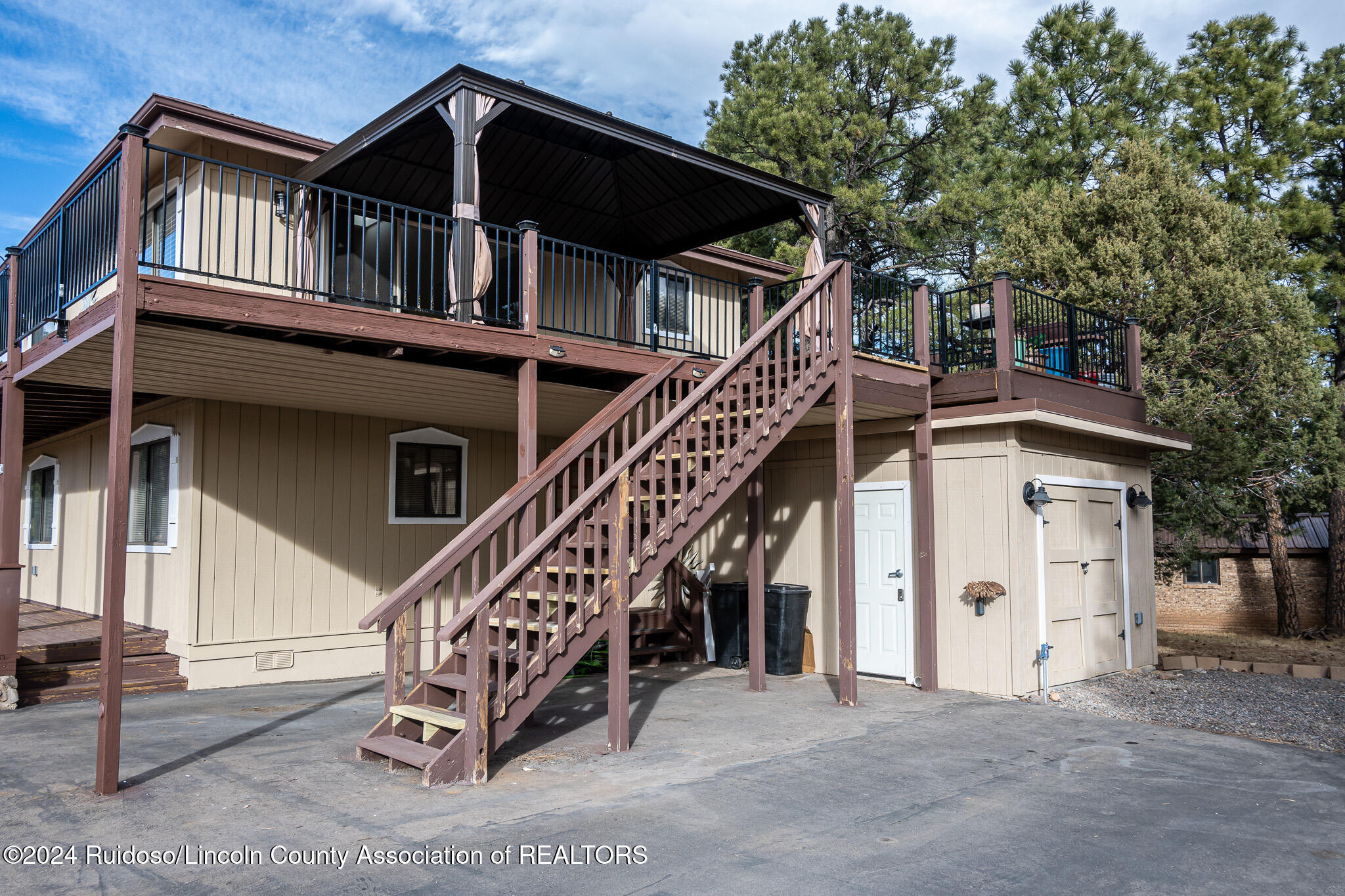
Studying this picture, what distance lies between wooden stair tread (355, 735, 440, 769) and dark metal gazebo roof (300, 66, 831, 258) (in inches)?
190

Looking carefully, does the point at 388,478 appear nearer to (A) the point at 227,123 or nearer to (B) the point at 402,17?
(A) the point at 227,123

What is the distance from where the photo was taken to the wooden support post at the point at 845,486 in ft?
24.5

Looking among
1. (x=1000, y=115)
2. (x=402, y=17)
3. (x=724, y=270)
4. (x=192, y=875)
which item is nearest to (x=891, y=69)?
(x=1000, y=115)

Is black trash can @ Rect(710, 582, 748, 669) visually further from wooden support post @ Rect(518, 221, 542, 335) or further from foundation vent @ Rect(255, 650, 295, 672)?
foundation vent @ Rect(255, 650, 295, 672)

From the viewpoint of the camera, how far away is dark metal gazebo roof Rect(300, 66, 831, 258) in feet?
25.0

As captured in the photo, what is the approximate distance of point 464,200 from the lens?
273 inches

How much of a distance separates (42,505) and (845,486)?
1239 centimetres

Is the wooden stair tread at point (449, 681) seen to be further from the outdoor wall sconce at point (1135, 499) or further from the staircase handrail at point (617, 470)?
the outdoor wall sconce at point (1135, 499)

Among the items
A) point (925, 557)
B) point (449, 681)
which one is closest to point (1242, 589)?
point (925, 557)

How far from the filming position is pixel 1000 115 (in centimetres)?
2061

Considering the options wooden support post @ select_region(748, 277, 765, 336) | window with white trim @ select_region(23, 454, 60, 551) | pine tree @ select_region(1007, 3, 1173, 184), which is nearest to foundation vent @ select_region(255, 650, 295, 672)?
wooden support post @ select_region(748, 277, 765, 336)

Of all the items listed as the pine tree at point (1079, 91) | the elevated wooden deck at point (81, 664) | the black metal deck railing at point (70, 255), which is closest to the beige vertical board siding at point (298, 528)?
the elevated wooden deck at point (81, 664)

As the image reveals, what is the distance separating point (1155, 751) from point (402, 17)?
25.4 meters

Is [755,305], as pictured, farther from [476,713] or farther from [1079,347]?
[476,713]
